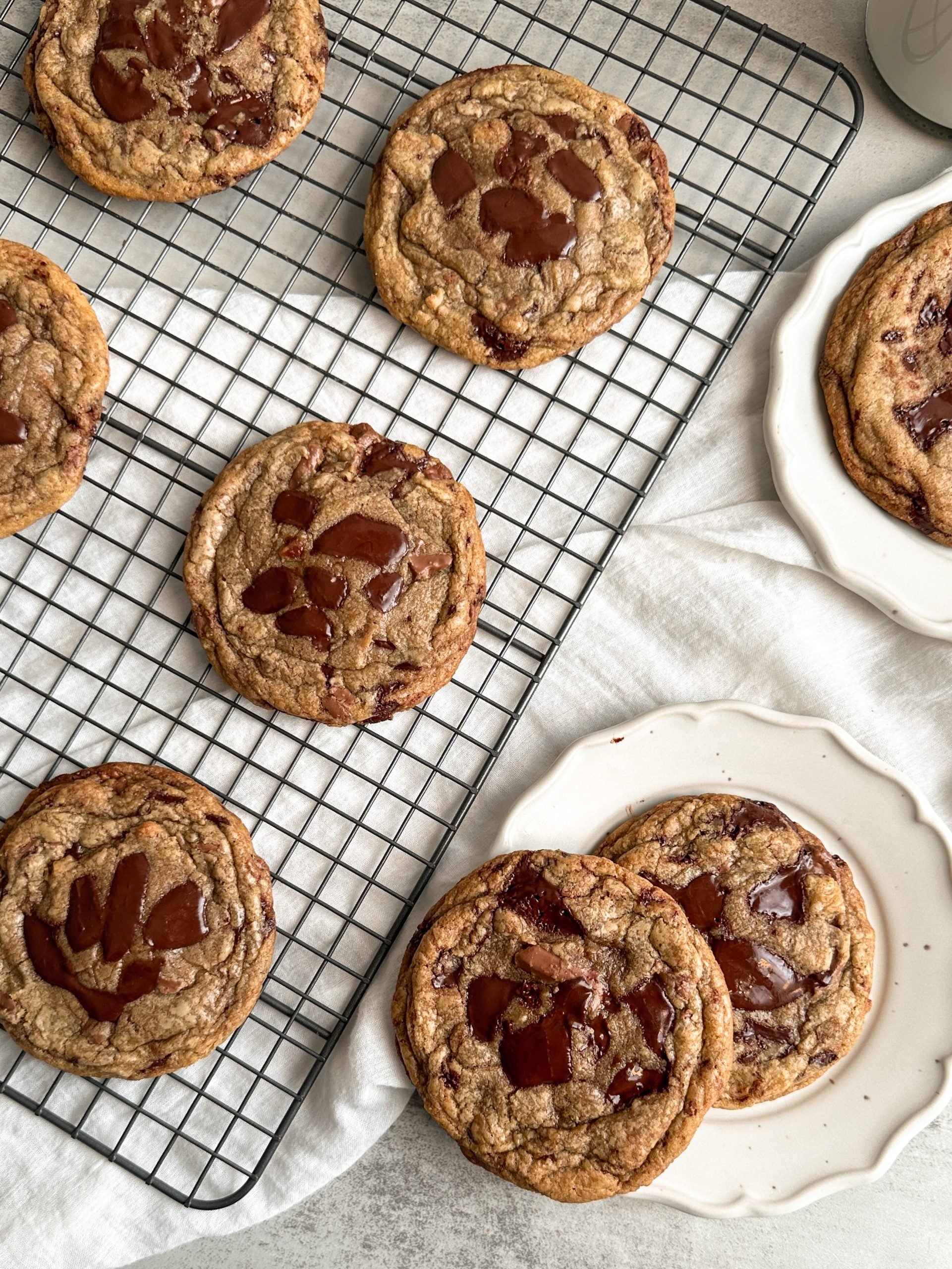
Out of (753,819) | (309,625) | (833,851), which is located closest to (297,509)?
(309,625)

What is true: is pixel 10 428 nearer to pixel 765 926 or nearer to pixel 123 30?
pixel 123 30

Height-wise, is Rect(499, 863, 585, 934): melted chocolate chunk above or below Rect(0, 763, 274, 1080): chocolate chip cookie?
above

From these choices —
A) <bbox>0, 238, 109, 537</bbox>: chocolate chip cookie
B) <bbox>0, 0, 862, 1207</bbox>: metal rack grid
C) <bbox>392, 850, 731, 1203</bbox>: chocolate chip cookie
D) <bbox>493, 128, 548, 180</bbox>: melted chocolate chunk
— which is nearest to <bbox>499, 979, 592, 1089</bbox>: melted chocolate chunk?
<bbox>392, 850, 731, 1203</bbox>: chocolate chip cookie

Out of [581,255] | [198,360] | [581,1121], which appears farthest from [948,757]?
[198,360]

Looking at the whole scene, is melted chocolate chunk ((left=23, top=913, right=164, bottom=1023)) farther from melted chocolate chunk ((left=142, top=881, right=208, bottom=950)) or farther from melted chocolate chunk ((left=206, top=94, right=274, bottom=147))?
melted chocolate chunk ((left=206, top=94, right=274, bottom=147))

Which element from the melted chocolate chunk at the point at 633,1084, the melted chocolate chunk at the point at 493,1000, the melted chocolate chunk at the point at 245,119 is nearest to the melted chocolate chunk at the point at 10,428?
the melted chocolate chunk at the point at 245,119

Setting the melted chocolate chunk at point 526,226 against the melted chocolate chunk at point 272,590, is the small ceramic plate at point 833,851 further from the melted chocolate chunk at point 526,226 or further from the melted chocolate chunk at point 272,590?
the melted chocolate chunk at point 526,226
